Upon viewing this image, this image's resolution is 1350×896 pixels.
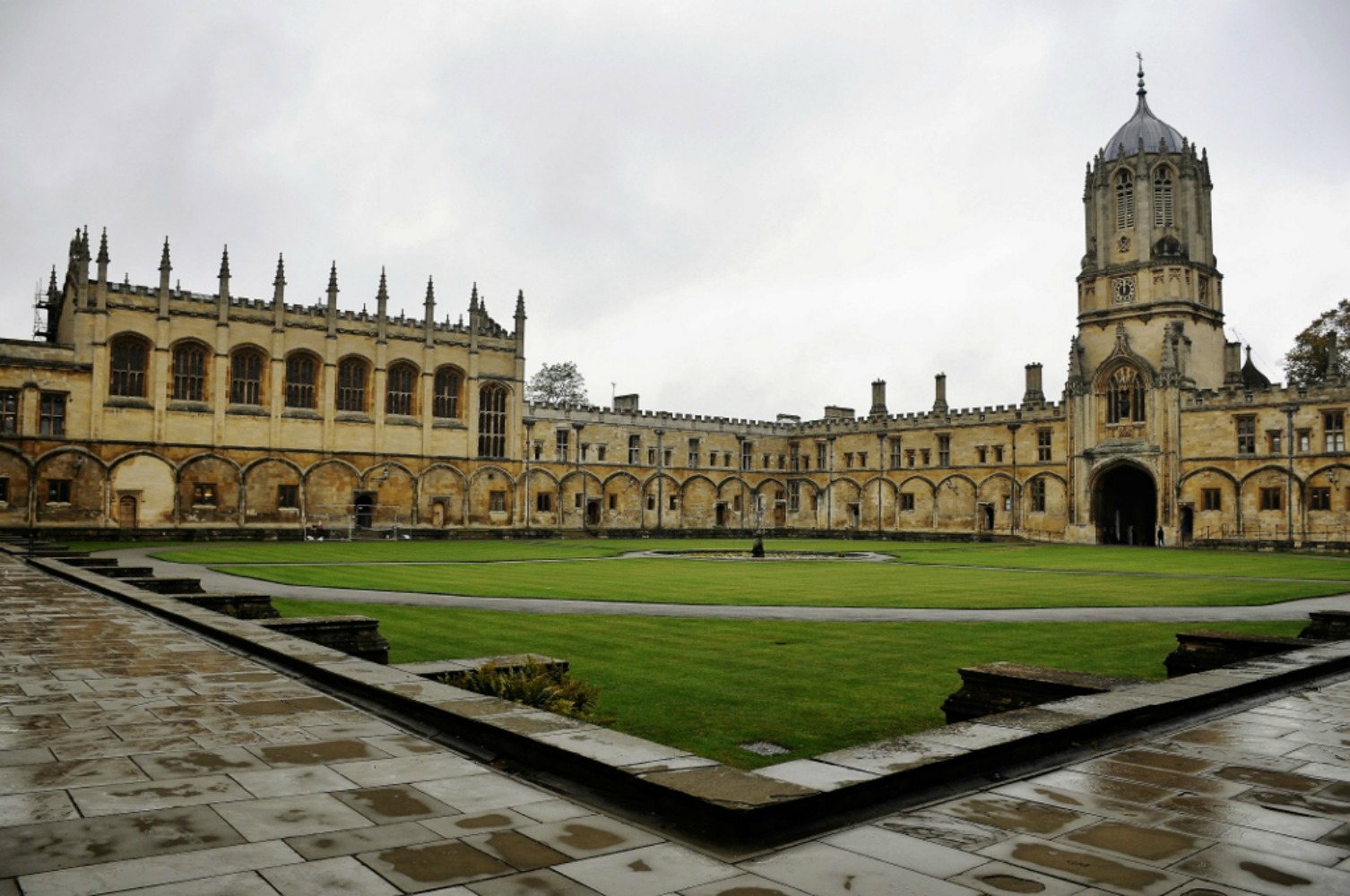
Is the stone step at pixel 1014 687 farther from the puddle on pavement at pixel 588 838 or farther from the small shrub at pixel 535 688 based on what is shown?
the puddle on pavement at pixel 588 838

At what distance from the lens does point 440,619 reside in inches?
580

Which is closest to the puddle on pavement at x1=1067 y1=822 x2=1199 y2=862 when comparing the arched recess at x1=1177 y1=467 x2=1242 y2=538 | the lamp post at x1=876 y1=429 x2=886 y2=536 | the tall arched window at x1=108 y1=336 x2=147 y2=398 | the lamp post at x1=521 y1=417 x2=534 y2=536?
the tall arched window at x1=108 y1=336 x2=147 y2=398

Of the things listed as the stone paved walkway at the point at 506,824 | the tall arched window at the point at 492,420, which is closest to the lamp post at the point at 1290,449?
the tall arched window at the point at 492,420

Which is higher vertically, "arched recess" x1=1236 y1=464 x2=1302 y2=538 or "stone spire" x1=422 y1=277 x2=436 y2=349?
"stone spire" x1=422 y1=277 x2=436 y2=349

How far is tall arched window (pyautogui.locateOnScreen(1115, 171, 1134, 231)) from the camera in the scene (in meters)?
55.2

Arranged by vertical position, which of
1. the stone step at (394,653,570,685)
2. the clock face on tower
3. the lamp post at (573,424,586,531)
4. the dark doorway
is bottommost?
the stone step at (394,653,570,685)

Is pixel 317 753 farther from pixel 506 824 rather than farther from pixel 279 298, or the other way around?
pixel 279 298

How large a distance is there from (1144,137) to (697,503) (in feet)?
112

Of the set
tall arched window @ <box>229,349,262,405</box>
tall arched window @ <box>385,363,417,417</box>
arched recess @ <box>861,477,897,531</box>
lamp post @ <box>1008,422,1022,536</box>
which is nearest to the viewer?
tall arched window @ <box>229,349,262,405</box>

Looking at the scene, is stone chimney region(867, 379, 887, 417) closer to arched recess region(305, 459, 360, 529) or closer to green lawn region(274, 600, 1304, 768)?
arched recess region(305, 459, 360, 529)

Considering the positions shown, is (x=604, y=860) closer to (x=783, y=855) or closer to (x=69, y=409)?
(x=783, y=855)

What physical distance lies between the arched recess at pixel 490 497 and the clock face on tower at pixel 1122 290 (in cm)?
3537

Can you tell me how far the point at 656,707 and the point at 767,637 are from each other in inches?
194

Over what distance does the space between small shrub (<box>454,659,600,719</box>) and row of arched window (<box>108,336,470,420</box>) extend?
144 ft
